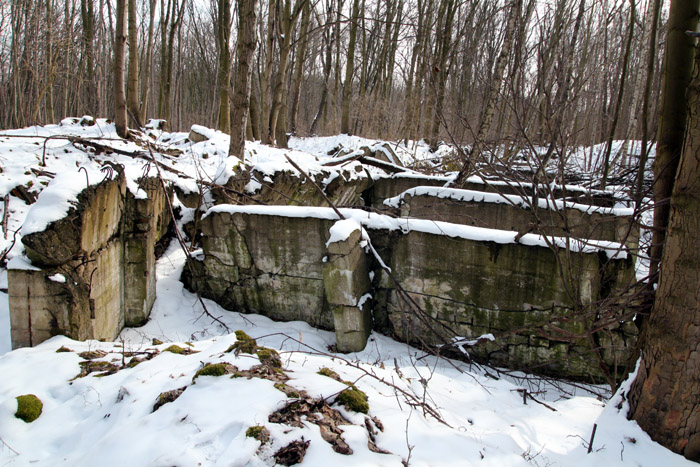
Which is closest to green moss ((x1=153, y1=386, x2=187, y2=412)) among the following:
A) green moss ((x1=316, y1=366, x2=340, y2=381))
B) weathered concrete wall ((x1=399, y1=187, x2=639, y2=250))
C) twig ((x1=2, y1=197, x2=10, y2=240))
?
green moss ((x1=316, y1=366, x2=340, y2=381))

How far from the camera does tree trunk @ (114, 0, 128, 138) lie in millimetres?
8227

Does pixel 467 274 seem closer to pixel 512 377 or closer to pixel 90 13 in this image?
pixel 512 377

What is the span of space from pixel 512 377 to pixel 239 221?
12.4 feet

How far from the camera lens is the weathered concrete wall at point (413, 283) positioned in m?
4.00

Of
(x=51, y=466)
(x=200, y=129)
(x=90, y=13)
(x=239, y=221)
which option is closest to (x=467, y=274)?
(x=239, y=221)

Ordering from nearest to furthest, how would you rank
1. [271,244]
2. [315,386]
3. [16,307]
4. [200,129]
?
1. [315,386]
2. [16,307]
3. [271,244]
4. [200,129]

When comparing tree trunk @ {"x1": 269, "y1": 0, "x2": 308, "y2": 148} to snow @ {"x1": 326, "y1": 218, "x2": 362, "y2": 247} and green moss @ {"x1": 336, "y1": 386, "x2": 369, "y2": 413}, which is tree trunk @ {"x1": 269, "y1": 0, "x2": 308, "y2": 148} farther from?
green moss @ {"x1": 336, "y1": 386, "x2": 369, "y2": 413}

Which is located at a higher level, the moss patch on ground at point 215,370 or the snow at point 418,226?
the snow at point 418,226

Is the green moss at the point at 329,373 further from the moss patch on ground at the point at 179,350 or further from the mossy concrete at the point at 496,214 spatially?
the mossy concrete at the point at 496,214

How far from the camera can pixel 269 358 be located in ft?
9.86

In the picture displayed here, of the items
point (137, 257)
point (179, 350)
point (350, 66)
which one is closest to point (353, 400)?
point (179, 350)

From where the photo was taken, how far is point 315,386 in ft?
8.59

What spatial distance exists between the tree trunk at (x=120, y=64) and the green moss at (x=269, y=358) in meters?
8.10

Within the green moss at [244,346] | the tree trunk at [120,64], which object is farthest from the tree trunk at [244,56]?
the green moss at [244,346]
